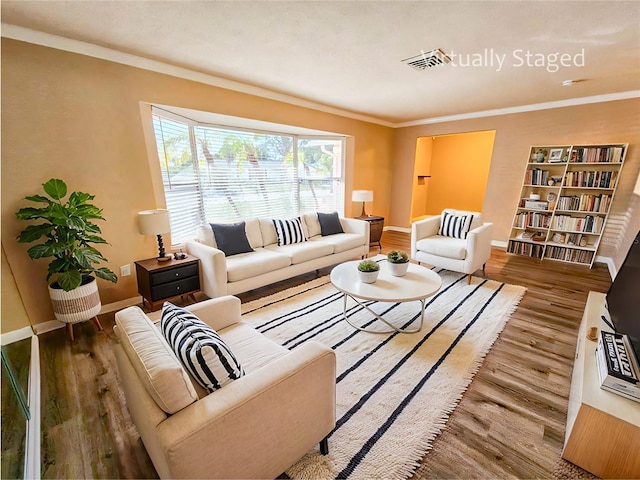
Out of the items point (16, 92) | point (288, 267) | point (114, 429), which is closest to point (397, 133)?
point (288, 267)

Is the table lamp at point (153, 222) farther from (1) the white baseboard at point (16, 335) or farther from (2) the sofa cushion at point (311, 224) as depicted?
(2) the sofa cushion at point (311, 224)

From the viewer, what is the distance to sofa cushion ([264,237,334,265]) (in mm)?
3299

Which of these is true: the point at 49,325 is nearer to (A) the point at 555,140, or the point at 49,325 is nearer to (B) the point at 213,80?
(B) the point at 213,80

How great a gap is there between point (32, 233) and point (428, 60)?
3634 millimetres

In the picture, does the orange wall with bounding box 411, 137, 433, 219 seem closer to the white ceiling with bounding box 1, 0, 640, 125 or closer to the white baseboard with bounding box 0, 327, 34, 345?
the white ceiling with bounding box 1, 0, 640, 125

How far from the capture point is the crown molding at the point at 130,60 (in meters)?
2.04

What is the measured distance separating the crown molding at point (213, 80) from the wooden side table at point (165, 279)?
189 centimetres

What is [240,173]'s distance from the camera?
13.1 feet

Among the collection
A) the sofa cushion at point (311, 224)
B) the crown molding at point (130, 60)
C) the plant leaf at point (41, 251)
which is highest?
the crown molding at point (130, 60)

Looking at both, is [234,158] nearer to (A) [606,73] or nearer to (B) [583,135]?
(A) [606,73]

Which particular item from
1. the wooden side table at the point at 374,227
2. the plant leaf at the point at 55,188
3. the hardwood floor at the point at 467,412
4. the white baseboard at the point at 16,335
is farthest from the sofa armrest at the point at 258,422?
the wooden side table at the point at 374,227

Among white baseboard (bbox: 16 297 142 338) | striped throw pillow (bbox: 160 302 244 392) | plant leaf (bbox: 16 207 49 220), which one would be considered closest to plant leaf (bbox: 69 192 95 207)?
plant leaf (bbox: 16 207 49 220)

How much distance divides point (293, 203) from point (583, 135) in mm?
4533

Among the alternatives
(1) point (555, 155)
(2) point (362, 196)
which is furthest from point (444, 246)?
(1) point (555, 155)
